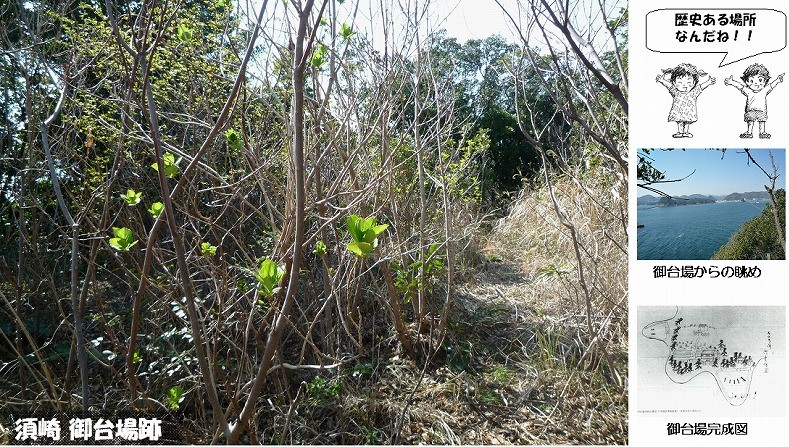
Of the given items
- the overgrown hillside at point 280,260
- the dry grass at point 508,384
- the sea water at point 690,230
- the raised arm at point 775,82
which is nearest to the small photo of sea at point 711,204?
the sea water at point 690,230

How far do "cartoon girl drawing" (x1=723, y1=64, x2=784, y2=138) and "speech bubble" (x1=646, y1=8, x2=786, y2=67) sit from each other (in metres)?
0.04

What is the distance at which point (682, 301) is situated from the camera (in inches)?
45.2

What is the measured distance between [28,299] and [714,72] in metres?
3.16

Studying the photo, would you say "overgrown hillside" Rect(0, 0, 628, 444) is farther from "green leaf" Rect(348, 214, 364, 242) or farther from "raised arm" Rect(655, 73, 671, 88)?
"green leaf" Rect(348, 214, 364, 242)

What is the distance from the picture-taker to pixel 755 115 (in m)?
1.11

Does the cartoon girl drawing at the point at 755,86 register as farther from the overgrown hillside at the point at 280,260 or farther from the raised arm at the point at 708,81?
the overgrown hillside at the point at 280,260

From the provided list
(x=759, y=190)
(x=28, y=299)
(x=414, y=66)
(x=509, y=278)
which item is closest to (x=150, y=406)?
(x=28, y=299)

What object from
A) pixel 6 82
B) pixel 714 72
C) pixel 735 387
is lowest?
pixel 735 387

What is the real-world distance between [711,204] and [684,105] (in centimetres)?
27

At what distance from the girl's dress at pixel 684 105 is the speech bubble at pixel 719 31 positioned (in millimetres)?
89

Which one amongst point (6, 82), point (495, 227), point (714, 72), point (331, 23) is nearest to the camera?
point (714, 72)

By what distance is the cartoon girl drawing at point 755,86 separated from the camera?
43.1 inches

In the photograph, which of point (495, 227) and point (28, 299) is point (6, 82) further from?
point (495, 227)

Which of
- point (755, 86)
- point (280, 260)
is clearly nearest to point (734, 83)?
point (755, 86)
